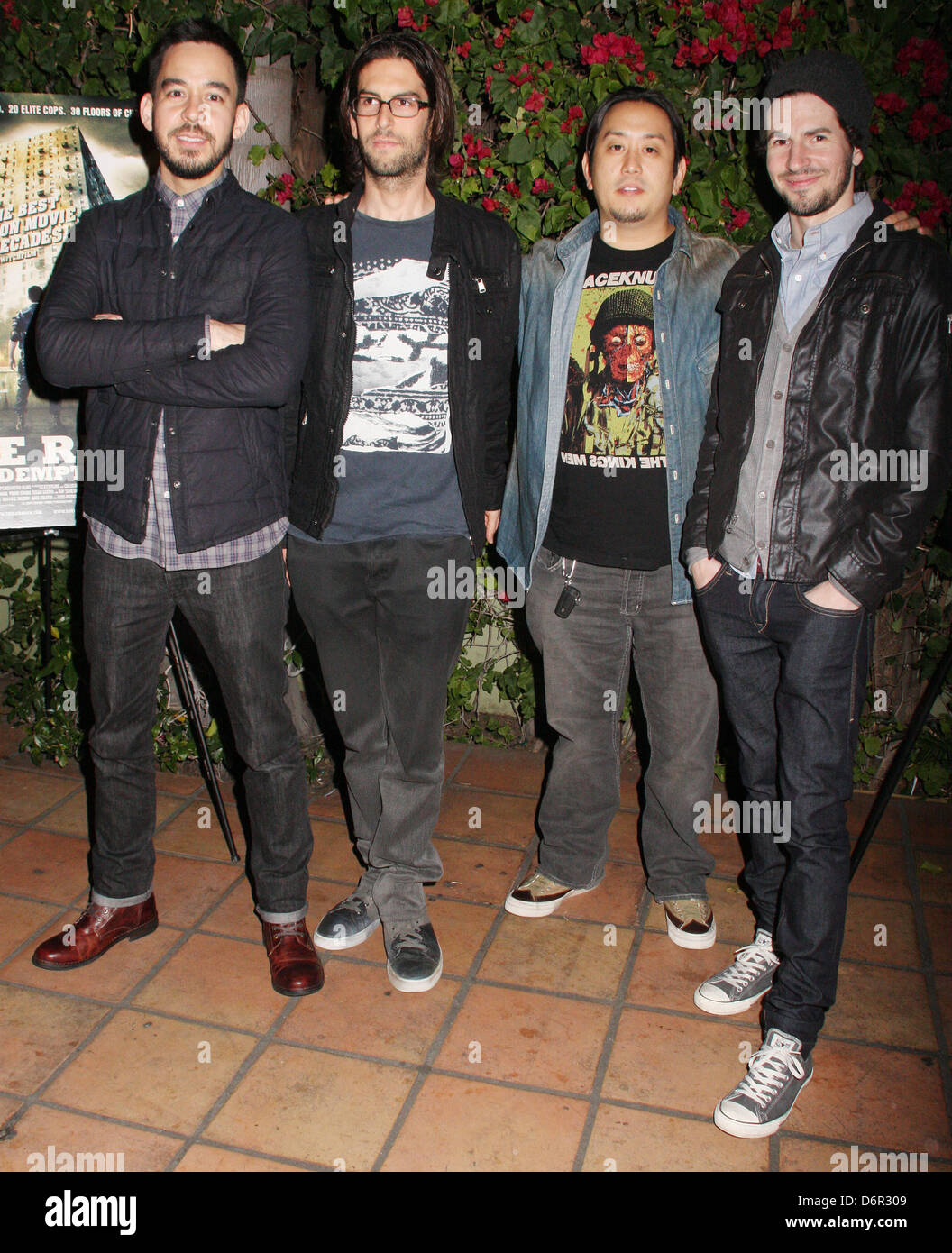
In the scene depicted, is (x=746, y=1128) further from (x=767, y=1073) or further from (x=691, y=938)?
(x=691, y=938)

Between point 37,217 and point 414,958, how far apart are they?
104 inches

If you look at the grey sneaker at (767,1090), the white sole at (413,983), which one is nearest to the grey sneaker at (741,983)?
the grey sneaker at (767,1090)

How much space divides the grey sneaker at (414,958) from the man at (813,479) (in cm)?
84

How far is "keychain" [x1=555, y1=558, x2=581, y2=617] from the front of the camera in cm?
287

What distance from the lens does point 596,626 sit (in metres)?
2.90

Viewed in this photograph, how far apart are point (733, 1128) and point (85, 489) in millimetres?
2238

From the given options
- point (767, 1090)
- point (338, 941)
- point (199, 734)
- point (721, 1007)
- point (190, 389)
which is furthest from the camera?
point (199, 734)

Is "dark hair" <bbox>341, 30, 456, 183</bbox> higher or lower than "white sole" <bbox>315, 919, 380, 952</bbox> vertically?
higher

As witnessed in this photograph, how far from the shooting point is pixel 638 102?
8.68 ft

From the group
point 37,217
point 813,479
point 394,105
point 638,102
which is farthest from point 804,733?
point 37,217

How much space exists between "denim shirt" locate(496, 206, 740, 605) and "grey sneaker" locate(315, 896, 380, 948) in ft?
3.81

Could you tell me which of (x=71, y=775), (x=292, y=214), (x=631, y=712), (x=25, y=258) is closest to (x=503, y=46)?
(x=292, y=214)

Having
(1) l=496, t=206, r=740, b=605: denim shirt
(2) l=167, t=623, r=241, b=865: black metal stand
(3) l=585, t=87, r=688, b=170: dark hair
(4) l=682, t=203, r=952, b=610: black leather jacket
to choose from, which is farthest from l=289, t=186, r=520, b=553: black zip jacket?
(2) l=167, t=623, r=241, b=865: black metal stand

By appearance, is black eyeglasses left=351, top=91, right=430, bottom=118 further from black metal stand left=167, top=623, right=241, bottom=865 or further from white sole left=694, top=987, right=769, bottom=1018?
white sole left=694, top=987, right=769, bottom=1018
